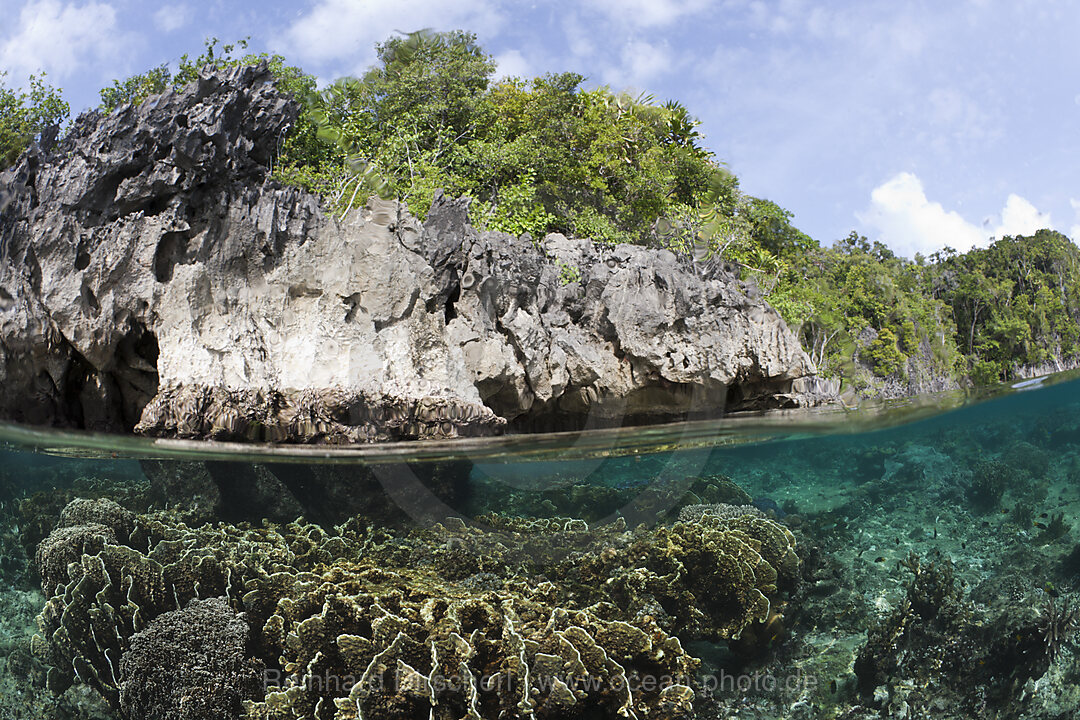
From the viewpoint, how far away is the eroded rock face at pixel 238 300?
10.5m

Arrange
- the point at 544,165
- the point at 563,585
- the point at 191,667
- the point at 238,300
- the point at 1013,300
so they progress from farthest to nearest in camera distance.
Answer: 1. the point at 1013,300
2. the point at 544,165
3. the point at 238,300
4. the point at 191,667
5. the point at 563,585

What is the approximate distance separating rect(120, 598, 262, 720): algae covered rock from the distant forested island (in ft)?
25.0

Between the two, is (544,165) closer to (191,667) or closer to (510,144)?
(510,144)

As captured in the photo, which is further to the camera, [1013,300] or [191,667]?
[1013,300]

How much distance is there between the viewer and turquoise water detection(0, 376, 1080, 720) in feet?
23.2

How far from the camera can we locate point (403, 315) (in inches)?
448

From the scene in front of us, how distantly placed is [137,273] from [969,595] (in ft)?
34.7

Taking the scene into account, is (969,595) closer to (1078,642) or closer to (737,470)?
(1078,642)

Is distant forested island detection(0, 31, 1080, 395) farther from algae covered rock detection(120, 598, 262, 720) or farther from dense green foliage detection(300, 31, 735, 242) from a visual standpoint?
algae covered rock detection(120, 598, 262, 720)

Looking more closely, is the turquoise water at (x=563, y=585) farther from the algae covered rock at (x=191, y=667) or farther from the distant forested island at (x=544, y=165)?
the distant forested island at (x=544, y=165)

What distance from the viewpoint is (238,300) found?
36.7 feet

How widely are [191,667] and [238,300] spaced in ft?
17.0

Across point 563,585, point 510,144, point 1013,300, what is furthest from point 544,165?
point 1013,300

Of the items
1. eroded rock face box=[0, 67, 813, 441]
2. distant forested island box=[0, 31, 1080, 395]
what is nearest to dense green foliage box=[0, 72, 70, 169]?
distant forested island box=[0, 31, 1080, 395]
